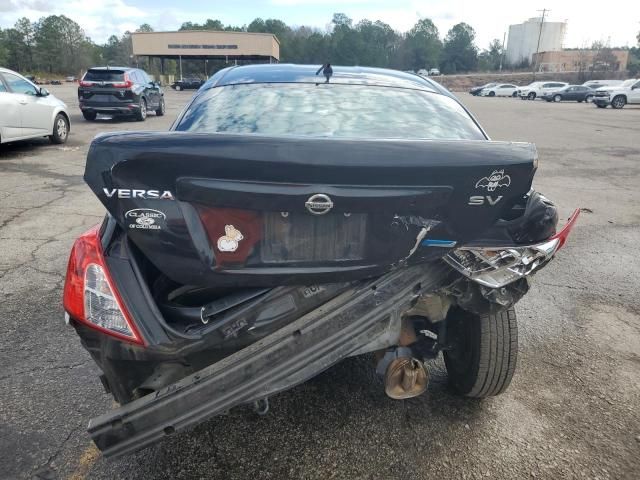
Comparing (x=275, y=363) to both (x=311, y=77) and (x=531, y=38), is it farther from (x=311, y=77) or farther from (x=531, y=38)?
(x=531, y=38)

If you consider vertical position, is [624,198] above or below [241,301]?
below

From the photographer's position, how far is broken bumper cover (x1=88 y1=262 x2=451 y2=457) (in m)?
1.86

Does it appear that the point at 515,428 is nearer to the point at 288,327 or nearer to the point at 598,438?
the point at 598,438

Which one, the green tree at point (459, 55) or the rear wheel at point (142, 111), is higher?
the green tree at point (459, 55)

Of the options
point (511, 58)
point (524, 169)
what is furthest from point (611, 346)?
point (511, 58)

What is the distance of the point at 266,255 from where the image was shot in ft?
6.32

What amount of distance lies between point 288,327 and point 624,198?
7640 mm

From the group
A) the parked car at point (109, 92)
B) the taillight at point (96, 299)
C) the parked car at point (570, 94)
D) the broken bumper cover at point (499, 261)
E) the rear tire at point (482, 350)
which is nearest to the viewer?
the taillight at point (96, 299)

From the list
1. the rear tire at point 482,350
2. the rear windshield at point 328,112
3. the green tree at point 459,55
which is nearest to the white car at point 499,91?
the rear windshield at point 328,112

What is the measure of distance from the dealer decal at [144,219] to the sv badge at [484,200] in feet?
3.94

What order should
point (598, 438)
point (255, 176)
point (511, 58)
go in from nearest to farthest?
point (255, 176) → point (598, 438) → point (511, 58)

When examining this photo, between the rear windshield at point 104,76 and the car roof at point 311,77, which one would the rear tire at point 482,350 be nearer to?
the car roof at point 311,77

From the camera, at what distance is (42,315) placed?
11.9 ft

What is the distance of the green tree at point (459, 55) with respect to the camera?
341 ft
